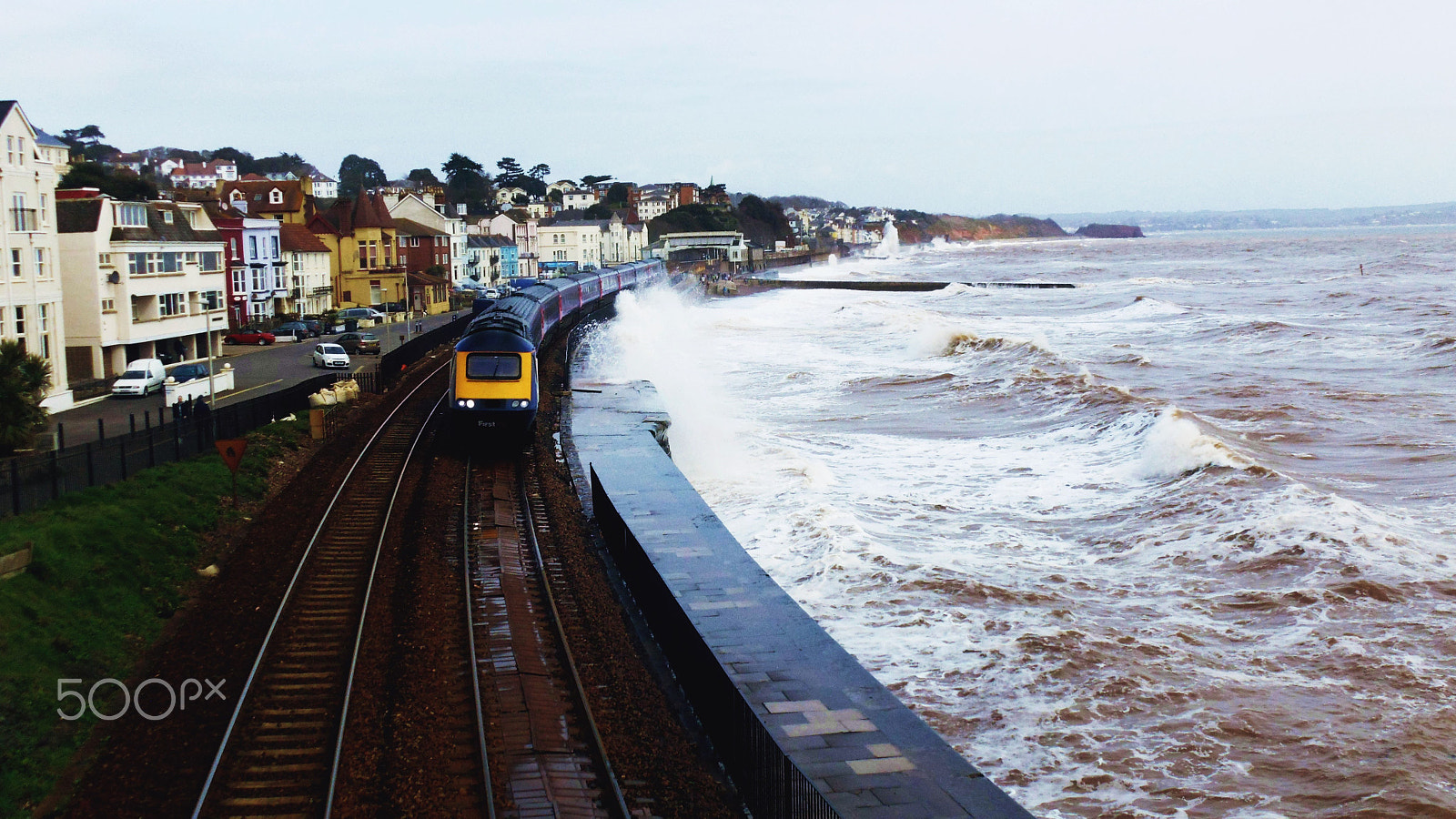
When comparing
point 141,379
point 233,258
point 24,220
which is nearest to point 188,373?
point 141,379

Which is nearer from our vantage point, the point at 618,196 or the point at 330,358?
the point at 330,358

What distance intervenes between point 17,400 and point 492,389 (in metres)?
9.07

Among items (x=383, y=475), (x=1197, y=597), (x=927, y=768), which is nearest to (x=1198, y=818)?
(x=927, y=768)

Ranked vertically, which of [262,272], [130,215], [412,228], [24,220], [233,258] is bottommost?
[262,272]

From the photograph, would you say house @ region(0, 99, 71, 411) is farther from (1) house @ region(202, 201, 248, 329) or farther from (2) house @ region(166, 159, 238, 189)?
(2) house @ region(166, 159, 238, 189)

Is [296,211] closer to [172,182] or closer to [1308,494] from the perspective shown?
[1308,494]

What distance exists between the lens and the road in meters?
26.0

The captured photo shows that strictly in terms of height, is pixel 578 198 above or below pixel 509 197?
above

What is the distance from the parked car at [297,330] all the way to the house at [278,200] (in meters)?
15.7

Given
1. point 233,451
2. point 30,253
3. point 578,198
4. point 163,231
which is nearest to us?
point 233,451

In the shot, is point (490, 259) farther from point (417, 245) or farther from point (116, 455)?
point (116, 455)

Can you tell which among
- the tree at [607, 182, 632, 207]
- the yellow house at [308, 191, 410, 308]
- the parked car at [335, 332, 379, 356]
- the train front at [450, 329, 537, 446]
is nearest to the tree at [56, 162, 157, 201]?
the parked car at [335, 332, 379, 356]

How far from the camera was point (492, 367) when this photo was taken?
2245cm

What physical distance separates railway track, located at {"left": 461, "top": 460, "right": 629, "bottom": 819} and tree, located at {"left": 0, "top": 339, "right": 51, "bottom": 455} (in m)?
10.0
